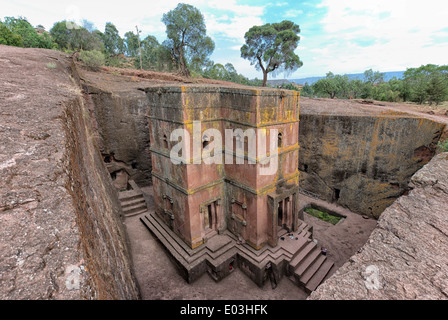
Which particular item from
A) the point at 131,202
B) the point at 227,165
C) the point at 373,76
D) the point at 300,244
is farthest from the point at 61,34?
the point at 373,76

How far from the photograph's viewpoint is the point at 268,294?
7.69 metres

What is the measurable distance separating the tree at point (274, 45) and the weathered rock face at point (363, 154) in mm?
14828

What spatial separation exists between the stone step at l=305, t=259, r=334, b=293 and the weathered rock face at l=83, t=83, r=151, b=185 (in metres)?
11.5

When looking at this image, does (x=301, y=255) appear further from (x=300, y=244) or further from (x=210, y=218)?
(x=210, y=218)

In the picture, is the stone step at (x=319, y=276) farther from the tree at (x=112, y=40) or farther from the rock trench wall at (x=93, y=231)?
the tree at (x=112, y=40)

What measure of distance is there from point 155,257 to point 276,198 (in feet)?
17.6

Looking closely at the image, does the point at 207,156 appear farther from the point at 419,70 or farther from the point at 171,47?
the point at 419,70

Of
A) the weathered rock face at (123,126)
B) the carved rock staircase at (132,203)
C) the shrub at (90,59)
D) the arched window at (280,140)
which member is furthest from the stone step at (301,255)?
the shrub at (90,59)

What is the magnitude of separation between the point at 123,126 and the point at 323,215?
42.7 feet

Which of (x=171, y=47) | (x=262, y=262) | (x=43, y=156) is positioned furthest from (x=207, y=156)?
(x=171, y=47)

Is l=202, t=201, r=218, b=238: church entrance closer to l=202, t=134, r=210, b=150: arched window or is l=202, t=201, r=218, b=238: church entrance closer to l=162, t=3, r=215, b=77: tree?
l=202, t=134, r=210, b=150: arched window

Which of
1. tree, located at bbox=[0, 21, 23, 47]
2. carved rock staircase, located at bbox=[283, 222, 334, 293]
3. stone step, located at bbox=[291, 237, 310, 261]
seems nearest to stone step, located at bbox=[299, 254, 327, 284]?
carved rock staircase, located at bbox=[283, 222, 334, 293]

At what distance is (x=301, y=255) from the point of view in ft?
27.7

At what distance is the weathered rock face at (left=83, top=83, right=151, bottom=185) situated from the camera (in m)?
13.1
